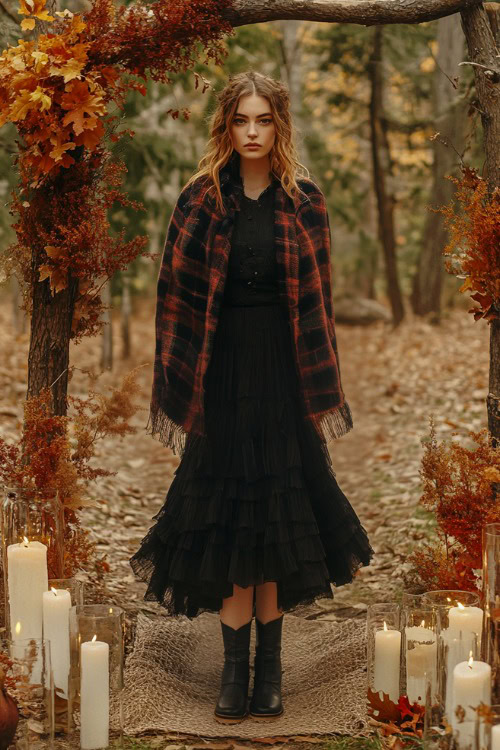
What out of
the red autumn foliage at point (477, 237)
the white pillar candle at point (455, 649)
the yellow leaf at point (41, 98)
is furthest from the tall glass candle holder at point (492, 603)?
the yellow leaf at point (41, 98)

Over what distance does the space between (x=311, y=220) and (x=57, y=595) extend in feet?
5.86

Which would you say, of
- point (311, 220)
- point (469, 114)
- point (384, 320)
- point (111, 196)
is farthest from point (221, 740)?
point (384, 320)

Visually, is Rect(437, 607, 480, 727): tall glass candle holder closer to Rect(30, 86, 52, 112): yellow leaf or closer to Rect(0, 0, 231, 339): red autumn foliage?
Rect(0, 0, 231, 339): red autumn foliage

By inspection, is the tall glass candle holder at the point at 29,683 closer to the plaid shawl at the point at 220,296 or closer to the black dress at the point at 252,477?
the black dress at the point at 252,477

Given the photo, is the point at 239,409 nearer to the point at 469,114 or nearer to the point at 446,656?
the point at 446,656

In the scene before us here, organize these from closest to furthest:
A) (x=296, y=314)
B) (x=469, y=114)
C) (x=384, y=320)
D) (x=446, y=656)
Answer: (x=446, y=656), (x=296, y=314), (x=469, y=114), (x=384, y=320)

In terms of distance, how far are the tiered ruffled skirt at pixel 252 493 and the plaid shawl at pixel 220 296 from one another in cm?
8

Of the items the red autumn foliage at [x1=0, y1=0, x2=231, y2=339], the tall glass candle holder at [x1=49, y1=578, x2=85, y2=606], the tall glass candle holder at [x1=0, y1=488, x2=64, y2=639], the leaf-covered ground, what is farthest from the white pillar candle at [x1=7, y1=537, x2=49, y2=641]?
the red autumn foliage at [x1=0, y1=0, x2=231, y2=339]

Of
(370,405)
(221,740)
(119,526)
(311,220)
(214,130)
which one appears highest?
(214,130)

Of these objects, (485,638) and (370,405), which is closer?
(485,638)

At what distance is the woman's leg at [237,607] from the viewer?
3775 millimetres

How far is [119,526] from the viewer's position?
6102 mm

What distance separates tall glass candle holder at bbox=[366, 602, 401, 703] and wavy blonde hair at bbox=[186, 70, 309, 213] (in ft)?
5.59

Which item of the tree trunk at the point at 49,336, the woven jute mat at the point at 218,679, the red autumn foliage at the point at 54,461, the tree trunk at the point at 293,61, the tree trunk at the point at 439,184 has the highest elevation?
the tree trunk at the point at 293,61
